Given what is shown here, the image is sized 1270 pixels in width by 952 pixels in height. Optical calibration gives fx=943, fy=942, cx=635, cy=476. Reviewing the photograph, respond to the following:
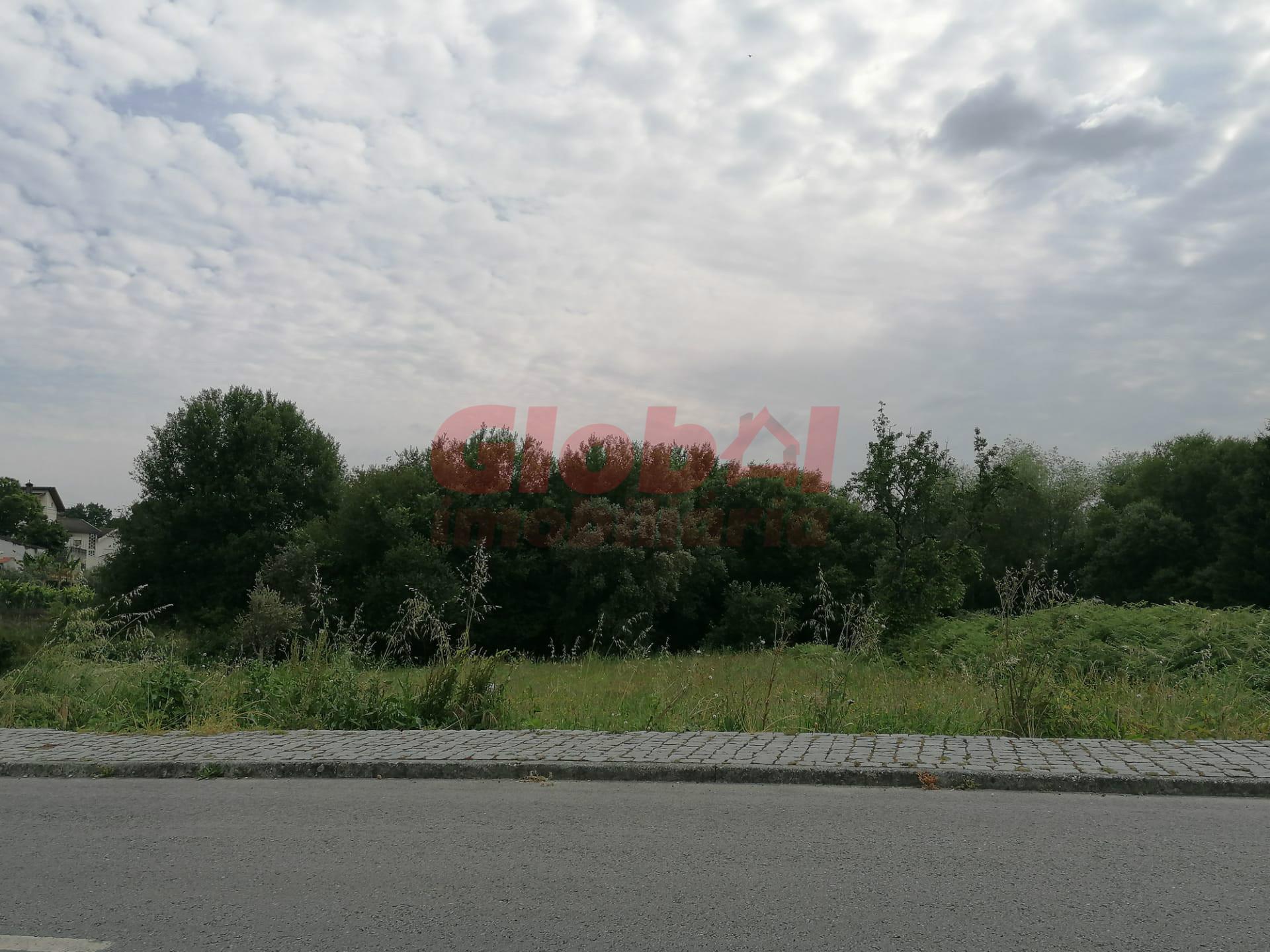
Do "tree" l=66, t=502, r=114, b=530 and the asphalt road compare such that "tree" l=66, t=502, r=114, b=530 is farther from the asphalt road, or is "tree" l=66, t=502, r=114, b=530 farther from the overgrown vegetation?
the asphalt road

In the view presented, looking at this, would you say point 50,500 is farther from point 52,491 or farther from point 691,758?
point 691,758

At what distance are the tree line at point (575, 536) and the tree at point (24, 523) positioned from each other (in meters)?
73.6

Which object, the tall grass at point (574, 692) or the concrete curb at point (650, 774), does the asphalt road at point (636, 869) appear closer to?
the concrete curb at point (650, 774)

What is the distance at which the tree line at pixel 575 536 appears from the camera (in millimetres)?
40125

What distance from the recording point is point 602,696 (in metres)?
11.0

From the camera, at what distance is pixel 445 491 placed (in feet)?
145

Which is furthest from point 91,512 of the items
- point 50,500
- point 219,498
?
point 219,498

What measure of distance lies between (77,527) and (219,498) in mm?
102100

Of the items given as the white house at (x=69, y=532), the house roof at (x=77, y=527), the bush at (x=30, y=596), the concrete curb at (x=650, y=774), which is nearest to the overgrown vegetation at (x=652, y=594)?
the bush at (x=30, y=596)

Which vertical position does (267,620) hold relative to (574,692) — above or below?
below

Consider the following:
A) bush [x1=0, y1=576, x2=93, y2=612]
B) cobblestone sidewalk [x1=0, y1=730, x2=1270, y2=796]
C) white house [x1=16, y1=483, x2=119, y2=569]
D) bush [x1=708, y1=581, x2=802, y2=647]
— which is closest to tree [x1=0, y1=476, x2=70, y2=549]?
white house [x1=16, y1=483, x2=119, y2=569]

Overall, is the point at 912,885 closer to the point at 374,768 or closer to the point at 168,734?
the point at 374,768

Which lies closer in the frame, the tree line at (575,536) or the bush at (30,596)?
the bush at (30,596)

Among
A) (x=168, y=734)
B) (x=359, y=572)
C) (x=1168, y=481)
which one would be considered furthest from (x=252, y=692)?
(x=1168, y=481)
